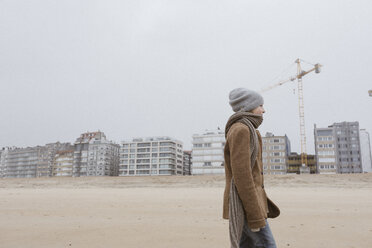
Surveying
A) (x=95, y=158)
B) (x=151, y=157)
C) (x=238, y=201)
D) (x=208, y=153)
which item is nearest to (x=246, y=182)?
(x=238, y=201)

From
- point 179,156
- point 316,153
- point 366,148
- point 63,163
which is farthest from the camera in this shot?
point 63,163

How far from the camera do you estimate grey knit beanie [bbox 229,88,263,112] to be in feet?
9.23

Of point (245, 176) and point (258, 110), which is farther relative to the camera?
point (258, 110)

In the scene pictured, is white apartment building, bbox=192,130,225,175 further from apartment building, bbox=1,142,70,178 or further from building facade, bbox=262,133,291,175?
apartment building, bbox=1,142,70,178

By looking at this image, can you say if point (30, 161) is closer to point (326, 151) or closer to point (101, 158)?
point (101, 158)

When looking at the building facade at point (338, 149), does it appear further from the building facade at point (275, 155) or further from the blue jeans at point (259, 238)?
the blue jeans at point (259, 238)

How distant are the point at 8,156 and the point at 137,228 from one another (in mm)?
187987

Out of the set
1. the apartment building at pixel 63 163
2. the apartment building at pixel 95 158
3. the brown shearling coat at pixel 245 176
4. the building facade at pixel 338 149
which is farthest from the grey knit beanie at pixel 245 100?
the apartment building at pixel 63 163

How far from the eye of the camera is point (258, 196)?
2.55 m

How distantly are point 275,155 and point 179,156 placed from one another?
40072mm

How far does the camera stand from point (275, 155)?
101m

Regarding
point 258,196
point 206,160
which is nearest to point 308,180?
point 258,196

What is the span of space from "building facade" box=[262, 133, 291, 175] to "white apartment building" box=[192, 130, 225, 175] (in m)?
15.4

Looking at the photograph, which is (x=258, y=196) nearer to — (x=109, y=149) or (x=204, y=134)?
(x=204, y=134)
